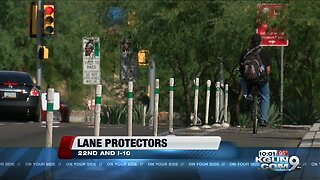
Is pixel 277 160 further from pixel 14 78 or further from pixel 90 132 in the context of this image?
pixel 14 78

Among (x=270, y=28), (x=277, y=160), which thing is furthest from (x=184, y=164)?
(x=270, y=28)

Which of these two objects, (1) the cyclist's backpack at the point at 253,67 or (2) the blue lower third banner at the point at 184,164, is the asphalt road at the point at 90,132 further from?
(2) the blue lower third banner at the point at 184,164

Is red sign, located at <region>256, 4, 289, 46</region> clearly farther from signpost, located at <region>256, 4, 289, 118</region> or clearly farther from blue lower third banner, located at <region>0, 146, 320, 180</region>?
blue lower third banner, located at <region>0, 146, 320, 180</region>

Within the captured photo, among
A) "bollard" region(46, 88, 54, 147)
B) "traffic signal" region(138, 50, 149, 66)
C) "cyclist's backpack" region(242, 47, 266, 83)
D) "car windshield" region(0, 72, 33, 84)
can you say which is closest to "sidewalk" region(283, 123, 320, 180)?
"bollard" region(46, 88, 54, 147)

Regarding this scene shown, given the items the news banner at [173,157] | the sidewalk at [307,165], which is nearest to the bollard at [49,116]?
the news banner at [173,157]

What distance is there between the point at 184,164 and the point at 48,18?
18.4m

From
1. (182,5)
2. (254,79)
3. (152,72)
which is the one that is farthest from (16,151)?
(152,72)

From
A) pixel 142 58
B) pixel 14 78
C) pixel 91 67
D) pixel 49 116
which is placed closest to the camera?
pixel 49 116

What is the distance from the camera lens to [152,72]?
3344 cm

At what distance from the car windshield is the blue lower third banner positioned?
1443 centimetres

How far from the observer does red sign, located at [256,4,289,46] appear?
83.4 ft

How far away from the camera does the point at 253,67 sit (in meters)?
16.2

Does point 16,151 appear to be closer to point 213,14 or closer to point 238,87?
point 213,14

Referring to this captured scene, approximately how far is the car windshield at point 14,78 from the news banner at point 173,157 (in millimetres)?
14612
